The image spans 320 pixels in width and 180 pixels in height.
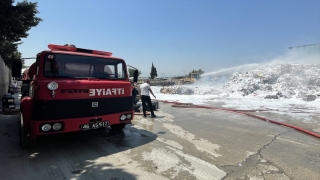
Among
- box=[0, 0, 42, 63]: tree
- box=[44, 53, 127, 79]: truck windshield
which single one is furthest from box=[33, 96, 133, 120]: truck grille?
box=[0, 0, 42, 63]: tree

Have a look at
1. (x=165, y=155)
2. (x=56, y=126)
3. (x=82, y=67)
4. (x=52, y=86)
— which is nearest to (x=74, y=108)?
(x=56, y=126)

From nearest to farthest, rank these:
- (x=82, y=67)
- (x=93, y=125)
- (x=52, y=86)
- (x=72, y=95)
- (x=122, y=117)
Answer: (x=52, y=86) < (x=72, y=95) < (x=93, y=125) < (x=82, y=67) < (x=122, y=117)

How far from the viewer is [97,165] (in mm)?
3748

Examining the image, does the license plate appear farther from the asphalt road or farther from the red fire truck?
the asphalt road

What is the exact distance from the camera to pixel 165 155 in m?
4.23

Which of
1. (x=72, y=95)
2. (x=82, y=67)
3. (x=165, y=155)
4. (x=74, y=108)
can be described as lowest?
(x=165, y=155)

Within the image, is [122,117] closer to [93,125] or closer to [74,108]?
[93,125]

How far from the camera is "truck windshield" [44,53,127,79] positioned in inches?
172

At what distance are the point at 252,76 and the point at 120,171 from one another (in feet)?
80.1

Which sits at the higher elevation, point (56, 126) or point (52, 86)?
point (52, 86)

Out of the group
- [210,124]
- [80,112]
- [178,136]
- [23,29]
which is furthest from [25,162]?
[23,29]

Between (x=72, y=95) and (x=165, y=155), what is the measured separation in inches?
90.1

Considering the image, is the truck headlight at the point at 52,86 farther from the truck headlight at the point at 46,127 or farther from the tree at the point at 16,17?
the tree at the point at 16,17

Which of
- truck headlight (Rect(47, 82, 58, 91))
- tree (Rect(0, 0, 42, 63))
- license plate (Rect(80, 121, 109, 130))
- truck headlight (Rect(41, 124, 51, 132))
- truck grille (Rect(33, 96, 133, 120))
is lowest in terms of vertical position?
license plate (Rect(80, 121, 109, 130))
